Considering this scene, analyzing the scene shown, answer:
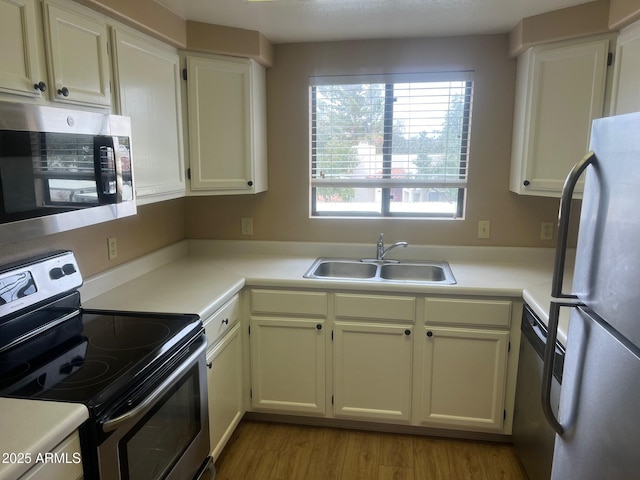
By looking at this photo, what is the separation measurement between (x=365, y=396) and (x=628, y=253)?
1.76 m

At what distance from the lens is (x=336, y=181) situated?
2.96m

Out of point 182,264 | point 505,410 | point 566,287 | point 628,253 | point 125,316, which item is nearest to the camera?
point 628,253

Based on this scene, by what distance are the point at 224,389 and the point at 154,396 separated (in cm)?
86

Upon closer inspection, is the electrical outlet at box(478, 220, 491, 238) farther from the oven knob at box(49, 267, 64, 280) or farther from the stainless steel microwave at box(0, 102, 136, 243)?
the oven knob at box(49, 267, 64, 280)

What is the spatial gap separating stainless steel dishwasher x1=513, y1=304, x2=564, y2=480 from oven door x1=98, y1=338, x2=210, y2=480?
1342 mm

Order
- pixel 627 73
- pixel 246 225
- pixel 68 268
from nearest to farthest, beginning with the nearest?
pixel 68 268 → pixel 627 73 → pixel 246 225

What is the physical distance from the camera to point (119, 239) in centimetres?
236

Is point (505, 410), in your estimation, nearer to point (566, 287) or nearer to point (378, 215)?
point (566, 287)

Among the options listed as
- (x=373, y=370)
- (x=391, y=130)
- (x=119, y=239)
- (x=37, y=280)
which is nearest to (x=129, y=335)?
(x=37, y=280)

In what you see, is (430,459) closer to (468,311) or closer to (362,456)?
(362,456)

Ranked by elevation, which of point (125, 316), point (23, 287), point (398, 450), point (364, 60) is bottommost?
point (398, 450)

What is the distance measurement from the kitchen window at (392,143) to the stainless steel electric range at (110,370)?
1.51m

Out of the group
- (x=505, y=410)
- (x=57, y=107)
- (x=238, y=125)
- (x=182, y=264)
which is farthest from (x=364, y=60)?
(x=505, y=410)

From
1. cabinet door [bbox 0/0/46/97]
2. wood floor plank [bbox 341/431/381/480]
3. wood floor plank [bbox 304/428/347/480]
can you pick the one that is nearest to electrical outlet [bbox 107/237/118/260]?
cabinet door [bbox 0/0/46/97]
